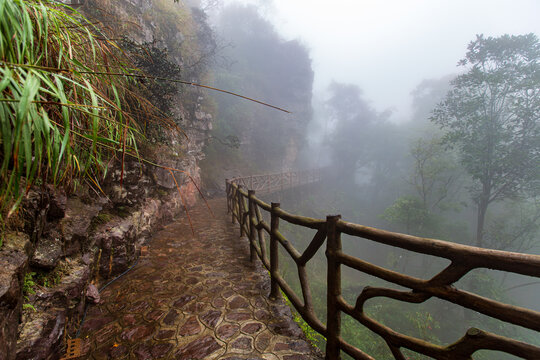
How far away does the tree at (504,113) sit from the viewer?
31.5ft

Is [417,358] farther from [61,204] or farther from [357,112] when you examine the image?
[357,112]

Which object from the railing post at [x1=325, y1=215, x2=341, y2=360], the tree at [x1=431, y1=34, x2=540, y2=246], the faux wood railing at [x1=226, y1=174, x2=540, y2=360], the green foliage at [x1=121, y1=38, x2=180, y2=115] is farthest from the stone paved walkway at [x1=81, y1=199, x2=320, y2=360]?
the tree at [x1=431, y1=34, x2=540, y2=246]

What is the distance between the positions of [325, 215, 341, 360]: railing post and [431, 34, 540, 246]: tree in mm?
13243

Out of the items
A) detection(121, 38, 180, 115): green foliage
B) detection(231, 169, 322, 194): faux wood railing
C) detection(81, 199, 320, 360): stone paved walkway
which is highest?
detection(121, 38, 180, 115): green foliage

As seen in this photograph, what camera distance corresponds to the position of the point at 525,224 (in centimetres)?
1232

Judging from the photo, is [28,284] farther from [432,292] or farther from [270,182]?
[270,182]

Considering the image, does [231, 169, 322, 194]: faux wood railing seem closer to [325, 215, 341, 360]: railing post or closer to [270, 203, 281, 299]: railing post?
[270, 203, 281, 299]: railing post

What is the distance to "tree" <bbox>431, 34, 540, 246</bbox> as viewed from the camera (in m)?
9.59

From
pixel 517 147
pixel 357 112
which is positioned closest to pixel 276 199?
pixel 517 147

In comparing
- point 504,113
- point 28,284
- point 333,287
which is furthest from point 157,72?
point 504,113

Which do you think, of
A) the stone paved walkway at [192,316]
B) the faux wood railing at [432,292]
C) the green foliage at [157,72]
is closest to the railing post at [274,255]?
the stone paved walkway at [192,316]

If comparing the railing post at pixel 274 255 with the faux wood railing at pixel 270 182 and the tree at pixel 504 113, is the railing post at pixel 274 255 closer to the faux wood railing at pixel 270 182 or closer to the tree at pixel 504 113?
the faux wood railing at pixel 270 182

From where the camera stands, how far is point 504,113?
426 inches

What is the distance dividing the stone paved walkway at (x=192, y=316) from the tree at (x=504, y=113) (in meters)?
13.3
